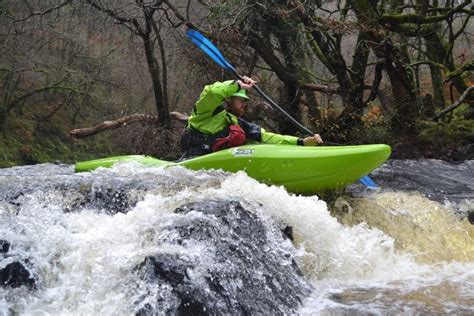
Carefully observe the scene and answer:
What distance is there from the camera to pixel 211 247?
10.9ft

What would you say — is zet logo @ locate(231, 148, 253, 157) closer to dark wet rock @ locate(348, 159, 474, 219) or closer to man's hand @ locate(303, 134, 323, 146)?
man's hand @ locate(303, 134, 323, 146)

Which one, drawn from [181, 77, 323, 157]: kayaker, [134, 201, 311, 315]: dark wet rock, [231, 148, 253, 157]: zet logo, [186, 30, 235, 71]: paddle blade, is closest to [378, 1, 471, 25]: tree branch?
[186, 30, 235, 71]: paddle blade

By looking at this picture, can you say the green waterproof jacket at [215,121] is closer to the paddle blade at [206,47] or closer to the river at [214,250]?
the river at [214,250]

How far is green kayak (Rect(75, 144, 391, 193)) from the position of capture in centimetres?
497

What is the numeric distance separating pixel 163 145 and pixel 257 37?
2648 millimetres

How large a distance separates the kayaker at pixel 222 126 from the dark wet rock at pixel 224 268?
1833mm

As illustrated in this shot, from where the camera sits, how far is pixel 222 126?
579 cm

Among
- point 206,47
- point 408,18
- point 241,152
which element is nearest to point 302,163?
point 241,152

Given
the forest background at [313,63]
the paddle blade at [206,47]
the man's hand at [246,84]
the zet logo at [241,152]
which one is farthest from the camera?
the forest background at [313,63]

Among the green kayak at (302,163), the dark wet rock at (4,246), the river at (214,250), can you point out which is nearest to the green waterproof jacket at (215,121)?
the green kayak at (302,163)

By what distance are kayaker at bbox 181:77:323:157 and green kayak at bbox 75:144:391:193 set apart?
1.06 ft

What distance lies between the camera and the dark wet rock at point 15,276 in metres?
2.94

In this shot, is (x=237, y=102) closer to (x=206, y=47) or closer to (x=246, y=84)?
(x=246, y=84)

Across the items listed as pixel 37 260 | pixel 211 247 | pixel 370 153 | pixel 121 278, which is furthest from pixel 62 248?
pixel 370 153
